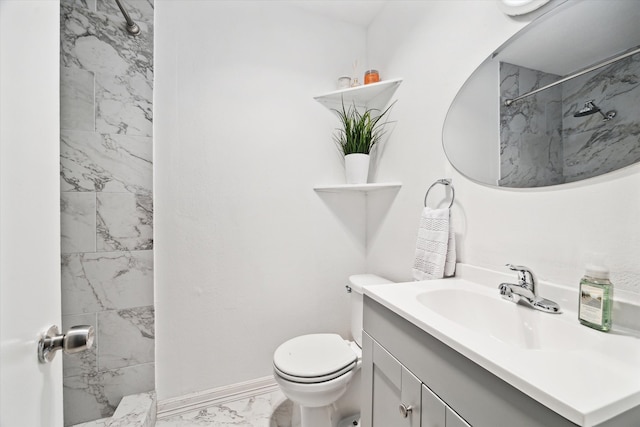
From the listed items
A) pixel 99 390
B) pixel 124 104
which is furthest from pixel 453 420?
pixel 124 104

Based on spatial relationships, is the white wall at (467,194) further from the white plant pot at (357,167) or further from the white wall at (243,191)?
the white wall at (243,191)

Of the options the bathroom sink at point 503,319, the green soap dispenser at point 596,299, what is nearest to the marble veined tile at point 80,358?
the bathroom sink at point 503,319

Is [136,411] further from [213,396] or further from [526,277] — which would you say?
[526,277]

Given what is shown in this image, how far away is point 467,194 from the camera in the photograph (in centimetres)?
113

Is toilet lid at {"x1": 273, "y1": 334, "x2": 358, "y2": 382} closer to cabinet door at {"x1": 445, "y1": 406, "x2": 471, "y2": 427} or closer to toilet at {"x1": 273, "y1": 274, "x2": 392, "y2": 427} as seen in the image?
toilet at {"x1": 273, "y1": 274, "x2": 392, "y2": 427}

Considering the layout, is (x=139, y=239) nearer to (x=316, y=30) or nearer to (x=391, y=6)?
(x=316, y=30)

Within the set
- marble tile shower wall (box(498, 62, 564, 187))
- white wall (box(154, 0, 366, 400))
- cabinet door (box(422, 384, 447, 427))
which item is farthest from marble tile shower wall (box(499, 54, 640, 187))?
white wall (box(154, 0, 366, 400))

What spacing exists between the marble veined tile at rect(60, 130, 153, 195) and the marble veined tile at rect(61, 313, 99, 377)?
0.63m

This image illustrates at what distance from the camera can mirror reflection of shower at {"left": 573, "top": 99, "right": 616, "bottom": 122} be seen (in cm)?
73

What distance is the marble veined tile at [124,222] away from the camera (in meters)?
1.34

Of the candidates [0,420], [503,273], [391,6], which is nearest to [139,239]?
[0,420]

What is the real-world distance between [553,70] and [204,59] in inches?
64.5

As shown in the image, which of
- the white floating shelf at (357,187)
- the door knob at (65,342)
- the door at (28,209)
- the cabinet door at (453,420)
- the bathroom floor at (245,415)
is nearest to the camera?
the door at (28,209)

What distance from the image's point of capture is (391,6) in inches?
64.7
